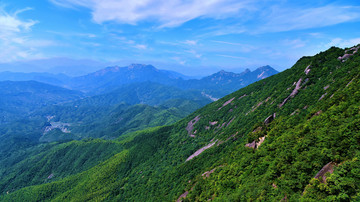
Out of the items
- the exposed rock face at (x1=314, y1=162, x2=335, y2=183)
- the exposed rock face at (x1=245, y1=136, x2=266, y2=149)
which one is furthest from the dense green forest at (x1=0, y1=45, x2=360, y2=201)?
the exposed rock face at (x1=245, y1=136, x2=266, y2=149)

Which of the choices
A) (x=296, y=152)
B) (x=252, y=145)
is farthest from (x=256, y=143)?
(x=296, y=152)

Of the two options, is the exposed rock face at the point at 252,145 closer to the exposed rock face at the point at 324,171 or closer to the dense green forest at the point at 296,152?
the dense green forest at the point at 296,152

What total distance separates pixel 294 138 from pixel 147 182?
100461 millimetres

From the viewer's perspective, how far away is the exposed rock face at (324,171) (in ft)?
75.2

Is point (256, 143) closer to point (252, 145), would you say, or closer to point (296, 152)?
point (252, 145)

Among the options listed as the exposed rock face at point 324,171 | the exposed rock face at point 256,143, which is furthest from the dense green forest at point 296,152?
the exposed rock face at point 256,143

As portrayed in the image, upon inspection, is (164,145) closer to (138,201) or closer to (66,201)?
(138,201)

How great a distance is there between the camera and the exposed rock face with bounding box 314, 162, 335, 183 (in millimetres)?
22906

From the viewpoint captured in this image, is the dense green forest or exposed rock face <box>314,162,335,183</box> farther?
the dense green forest

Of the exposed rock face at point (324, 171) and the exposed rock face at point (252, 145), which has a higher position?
the exposed rock face at point (324, 171)

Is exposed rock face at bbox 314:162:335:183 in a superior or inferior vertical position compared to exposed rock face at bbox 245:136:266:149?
superior

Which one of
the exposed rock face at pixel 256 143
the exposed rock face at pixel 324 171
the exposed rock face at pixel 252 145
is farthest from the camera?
the exposed rock face at pixel 252 145

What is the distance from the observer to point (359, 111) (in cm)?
2919

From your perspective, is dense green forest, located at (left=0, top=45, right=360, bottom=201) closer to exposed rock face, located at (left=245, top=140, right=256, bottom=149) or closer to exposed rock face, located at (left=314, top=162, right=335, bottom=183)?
exposed rock face, located at (left=314, top=162, right=335, bottom=183)
